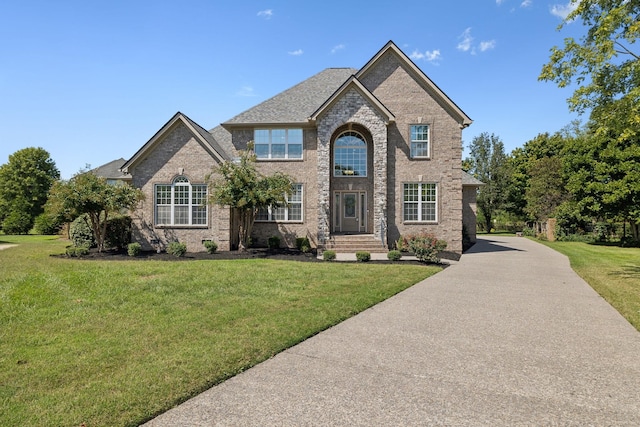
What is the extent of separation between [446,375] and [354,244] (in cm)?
1398

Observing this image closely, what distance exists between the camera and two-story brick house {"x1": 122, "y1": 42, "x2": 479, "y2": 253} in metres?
18.6

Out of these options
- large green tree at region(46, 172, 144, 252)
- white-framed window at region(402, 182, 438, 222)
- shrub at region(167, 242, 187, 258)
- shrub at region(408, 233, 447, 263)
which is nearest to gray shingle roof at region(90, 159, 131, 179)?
large green tree at region(46, 172, 144, 252)

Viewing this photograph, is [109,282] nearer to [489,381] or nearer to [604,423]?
[489,381]

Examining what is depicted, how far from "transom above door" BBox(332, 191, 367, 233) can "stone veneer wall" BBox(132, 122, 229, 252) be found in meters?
6.52

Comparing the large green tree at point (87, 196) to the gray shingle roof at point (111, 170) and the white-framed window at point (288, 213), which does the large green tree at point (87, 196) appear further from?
the gray shingle roof at point (111, 170)

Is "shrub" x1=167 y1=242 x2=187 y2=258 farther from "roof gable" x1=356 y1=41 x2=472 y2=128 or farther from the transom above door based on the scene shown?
"roof gable" x1=356 y1=41 x2=472 y2=128

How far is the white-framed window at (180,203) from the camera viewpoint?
18.7 metres

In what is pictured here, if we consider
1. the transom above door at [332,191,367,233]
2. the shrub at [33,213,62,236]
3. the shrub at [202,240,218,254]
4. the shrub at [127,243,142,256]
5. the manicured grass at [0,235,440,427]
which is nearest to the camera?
the manicured grass at [0,235,440,427]

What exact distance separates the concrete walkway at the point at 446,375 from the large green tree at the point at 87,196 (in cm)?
1450

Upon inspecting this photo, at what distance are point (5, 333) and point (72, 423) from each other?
3921 millimetres

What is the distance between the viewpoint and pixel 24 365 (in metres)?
4.57

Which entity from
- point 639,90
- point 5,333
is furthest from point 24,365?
point 639,90

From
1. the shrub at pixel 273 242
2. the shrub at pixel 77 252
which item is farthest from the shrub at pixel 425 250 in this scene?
the shrub at pixel 77 252

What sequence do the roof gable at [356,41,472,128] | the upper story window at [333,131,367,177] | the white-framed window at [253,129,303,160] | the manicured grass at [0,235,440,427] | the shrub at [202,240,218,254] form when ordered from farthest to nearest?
1. the upper story window at [333,131,367,177]
2. the white-framed window at [253,129,303,160]
3. the roof gable at [356,41,472,128]
4. the shrub at [202,240,218,254]
5. the manicured grass at [0,235,440,427]
